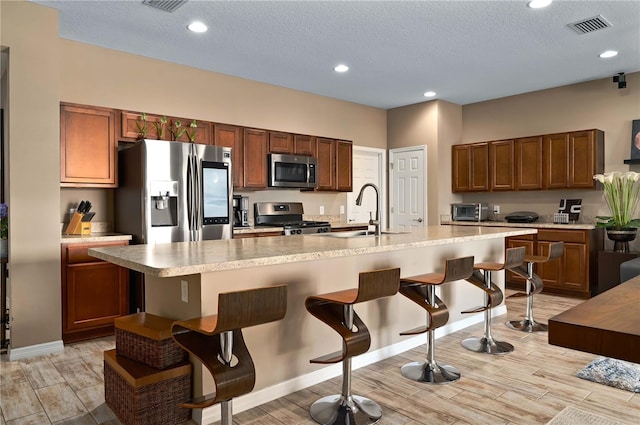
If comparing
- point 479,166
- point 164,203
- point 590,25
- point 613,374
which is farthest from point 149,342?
point 479,166

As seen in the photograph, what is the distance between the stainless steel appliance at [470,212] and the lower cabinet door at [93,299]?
15.5 ft

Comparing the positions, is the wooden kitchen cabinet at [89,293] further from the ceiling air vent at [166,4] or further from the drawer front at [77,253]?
the ceiling air vent at [166,4]

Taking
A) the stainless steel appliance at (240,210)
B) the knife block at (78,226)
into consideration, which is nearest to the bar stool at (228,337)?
the knife block at (78,226)

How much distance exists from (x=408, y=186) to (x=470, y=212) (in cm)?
105

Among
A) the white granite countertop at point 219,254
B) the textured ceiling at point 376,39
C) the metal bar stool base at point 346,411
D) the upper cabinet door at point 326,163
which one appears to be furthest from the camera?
the upper cabinet door at point 326,163

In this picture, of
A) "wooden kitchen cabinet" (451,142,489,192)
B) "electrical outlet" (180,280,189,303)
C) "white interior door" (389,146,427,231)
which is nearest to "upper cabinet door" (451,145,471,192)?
"wooden kitchen cabinet" (451,142,489,192)

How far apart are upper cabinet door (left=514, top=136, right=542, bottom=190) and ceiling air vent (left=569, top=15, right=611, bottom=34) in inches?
82.0

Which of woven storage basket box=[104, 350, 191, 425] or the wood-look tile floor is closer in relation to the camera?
woven storage basket box=[104, 350, 191, 425]

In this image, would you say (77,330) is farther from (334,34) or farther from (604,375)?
(604,375)

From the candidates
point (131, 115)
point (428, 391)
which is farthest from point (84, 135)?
point (428, 391)

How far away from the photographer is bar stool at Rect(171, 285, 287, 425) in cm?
177

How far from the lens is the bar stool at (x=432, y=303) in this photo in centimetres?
274

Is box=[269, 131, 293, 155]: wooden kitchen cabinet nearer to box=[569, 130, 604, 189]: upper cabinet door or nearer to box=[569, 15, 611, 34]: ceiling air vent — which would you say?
box=[569, 15, 611, 34]: ceiling air vent

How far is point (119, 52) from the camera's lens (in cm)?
443
